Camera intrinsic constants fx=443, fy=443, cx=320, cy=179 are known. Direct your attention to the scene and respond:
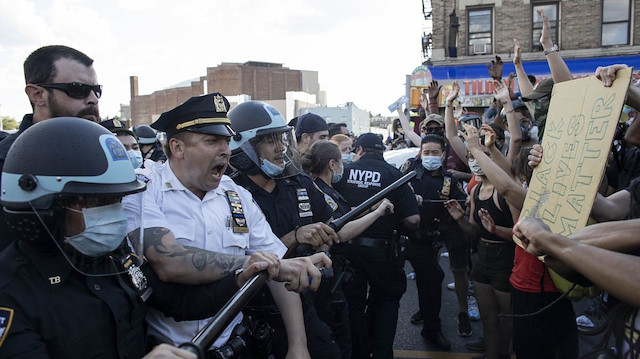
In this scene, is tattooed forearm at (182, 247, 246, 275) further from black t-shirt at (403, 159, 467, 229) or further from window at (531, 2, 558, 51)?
window at (531, 2, 558, 51)

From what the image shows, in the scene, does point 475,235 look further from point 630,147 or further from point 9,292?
point 9,292

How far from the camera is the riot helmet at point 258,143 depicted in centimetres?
309

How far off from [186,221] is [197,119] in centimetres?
58

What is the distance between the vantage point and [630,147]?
342 cm

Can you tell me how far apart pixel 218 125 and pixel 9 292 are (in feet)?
4.36

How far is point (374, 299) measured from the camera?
14.3 ft

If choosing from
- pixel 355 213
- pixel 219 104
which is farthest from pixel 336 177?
pixel 219 104

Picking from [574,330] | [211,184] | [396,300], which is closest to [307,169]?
[396,300]

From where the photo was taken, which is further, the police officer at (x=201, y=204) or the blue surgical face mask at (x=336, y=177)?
the blue surgical face mask at (x=336, y=177)

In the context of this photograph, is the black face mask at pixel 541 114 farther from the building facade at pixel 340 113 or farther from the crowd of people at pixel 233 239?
the building facade at pixel 340 113

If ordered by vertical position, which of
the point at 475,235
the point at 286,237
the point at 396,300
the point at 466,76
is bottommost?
the point at 396,300

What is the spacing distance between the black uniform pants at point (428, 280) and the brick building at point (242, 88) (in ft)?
146

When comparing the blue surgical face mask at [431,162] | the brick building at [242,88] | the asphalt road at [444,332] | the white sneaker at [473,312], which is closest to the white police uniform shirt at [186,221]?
the asphalt road at [444,332]

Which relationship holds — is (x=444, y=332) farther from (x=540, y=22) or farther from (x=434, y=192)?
(x=540, y=22)
